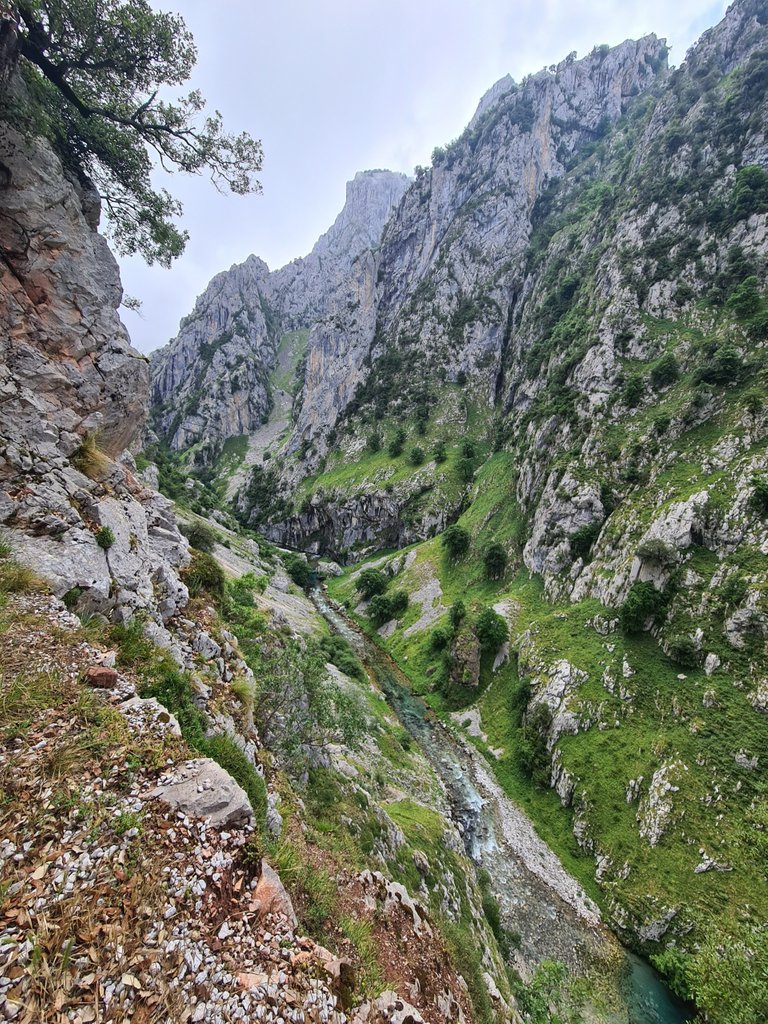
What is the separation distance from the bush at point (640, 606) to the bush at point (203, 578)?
39650 mm

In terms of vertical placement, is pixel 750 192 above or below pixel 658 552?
above

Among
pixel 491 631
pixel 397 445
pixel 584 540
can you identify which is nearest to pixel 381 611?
pixel 491 631

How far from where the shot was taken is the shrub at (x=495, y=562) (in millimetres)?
71812

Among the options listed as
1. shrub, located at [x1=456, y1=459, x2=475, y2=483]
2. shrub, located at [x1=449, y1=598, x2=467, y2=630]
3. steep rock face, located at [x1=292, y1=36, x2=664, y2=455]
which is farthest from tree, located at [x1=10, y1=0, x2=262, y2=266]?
steep rock face, located at [x1=292, y1=36, x2=664, y2=455]

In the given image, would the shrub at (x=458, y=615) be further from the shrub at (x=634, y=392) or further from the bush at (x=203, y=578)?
the bush at (x=203, y=578)

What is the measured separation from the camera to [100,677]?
9.83 m

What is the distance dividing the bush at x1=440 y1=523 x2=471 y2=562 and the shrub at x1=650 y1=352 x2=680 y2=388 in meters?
39.3

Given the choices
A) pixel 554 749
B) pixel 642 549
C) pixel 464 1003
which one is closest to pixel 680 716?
pixel 554 749

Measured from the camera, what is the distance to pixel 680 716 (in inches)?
1432

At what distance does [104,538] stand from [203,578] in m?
7.49

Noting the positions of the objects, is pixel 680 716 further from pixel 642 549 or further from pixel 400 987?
pixel 400 987

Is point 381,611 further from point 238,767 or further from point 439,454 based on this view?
point 238,767

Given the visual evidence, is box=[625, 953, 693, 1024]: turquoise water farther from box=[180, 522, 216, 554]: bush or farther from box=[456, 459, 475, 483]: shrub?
box=[456, 459, 475, 483]: shrub

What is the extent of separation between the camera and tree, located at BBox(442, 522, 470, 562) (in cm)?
8238
